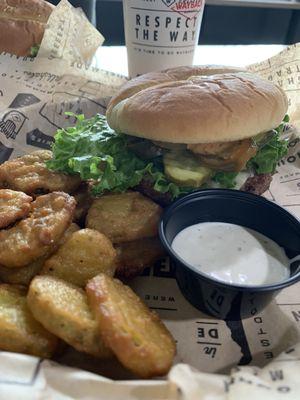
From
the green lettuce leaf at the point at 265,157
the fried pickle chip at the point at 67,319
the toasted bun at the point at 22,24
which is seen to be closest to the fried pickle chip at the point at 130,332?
the fried pickle chip at the point at 67,319

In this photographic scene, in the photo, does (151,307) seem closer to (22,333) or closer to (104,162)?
(22,333)

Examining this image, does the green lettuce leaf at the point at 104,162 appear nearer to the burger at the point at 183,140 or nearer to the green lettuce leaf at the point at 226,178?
the burger at the point at 183,140

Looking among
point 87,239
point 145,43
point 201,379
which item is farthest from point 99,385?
point 145,43

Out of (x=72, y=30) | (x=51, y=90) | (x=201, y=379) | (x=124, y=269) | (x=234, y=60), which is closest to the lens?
(x=201, y=379)

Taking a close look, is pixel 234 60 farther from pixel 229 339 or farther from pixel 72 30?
pixel 229 339

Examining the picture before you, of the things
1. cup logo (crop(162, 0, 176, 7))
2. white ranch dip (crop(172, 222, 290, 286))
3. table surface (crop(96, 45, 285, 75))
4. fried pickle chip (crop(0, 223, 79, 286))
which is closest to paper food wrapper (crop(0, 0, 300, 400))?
white ranch dip (crop(172, 222, 290, 286))

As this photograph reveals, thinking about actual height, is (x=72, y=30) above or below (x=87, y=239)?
above
